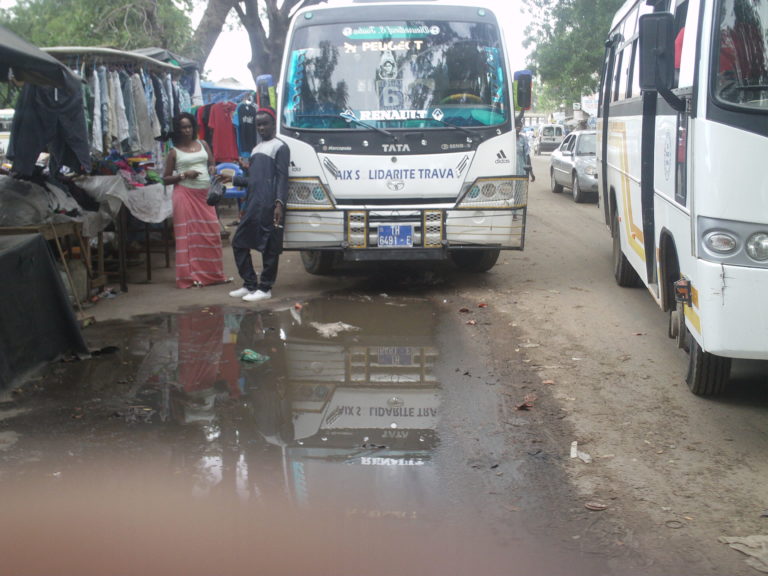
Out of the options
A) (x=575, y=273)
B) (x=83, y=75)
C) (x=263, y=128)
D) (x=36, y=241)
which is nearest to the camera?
(x=36, y=241)

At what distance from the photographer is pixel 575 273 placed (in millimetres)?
10711

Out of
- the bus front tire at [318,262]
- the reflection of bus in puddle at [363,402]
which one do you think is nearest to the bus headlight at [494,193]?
the reflection of bus in puddle at [363,402]

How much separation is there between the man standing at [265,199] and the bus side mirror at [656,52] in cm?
422

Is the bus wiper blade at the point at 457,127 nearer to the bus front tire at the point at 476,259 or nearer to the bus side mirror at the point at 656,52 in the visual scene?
the bus front tire at the point at 476,259

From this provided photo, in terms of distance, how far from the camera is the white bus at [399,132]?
8.80 meters

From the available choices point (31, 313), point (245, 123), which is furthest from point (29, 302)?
point (245, 123)

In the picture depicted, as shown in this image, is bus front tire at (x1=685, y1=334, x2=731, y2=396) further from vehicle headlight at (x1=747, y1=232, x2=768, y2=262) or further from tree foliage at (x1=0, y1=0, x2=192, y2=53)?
tree foliage at (x1=0, y1=0, x2=192, y2=53)

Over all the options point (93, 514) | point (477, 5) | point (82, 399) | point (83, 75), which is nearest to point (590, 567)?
point (93, 514)

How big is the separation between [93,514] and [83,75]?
722 cm

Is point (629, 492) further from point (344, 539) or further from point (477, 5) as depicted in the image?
point (477, 5)

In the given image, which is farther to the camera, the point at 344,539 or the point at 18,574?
the point at 344,539

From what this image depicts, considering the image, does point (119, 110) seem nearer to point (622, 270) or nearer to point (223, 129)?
point (223, 129)

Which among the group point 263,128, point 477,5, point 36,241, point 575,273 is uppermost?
point 477,5

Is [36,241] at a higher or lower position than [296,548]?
higher
